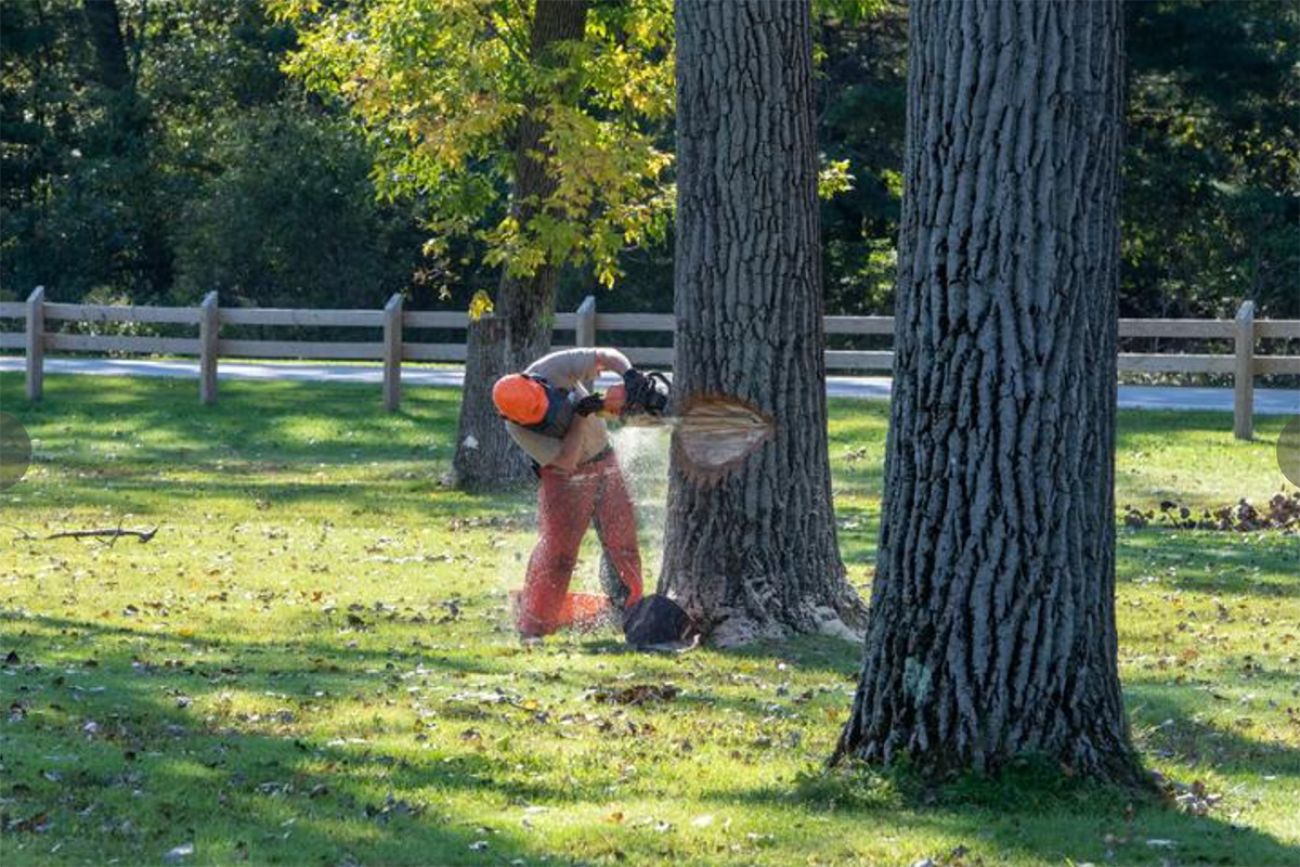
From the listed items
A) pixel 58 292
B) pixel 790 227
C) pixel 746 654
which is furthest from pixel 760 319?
pixel 58 292

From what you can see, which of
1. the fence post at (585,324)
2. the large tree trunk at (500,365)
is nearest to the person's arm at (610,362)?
the large tree trunk at (500,365)

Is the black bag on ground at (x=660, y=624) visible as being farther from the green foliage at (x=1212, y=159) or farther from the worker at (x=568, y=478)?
the green foliage at (x=1212, y=159)

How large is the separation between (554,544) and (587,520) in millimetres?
219

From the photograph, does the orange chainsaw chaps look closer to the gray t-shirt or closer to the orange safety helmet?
the gray t-shirt

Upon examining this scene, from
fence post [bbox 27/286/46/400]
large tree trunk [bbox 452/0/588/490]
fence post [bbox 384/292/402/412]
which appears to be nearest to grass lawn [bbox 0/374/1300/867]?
large tree trunk [bbox 452/0/588/490]

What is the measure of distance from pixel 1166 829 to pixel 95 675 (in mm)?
5151

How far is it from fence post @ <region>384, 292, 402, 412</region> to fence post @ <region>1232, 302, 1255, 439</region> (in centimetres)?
986

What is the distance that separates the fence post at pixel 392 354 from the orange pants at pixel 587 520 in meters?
15.2

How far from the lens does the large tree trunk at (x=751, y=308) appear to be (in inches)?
427

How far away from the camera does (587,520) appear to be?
11961mm

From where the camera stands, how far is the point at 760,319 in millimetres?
10797

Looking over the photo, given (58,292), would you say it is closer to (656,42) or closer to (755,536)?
(656,42)

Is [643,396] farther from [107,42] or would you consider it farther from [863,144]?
[107,42]

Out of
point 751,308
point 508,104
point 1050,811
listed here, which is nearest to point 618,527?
point 751,308
